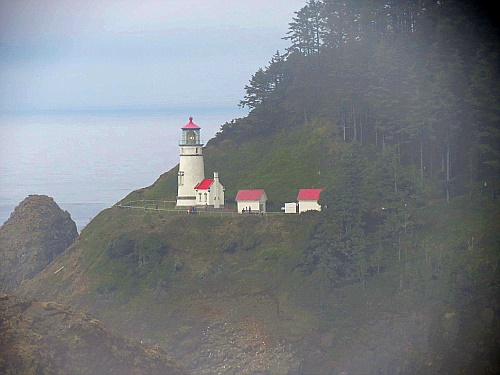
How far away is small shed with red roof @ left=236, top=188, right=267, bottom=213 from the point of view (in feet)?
297

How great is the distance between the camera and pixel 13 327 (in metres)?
69.2

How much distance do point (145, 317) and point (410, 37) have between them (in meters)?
32.3

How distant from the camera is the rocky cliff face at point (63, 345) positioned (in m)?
67.5

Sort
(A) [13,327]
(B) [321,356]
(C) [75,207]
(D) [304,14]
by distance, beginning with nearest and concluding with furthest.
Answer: (A) [13,327]
(B) [321,356]
(D) [304,14]
(C) [75,207]

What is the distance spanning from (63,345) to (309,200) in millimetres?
25803

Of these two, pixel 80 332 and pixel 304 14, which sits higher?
pixel 304 14

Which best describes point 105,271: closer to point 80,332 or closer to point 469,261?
point 80,332

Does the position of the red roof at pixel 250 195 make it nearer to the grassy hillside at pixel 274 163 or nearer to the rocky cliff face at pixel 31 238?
the grassy hillside at pixel 274 163

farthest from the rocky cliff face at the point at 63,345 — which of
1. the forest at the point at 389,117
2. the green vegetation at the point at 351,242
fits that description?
the forest at the point at 389,117

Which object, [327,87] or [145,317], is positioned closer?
[145,317]

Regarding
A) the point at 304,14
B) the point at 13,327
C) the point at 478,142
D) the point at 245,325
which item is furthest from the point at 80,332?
the point at 304,14

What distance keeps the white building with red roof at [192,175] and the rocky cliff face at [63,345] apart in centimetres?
2183

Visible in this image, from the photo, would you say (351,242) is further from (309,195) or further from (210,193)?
(210,193)

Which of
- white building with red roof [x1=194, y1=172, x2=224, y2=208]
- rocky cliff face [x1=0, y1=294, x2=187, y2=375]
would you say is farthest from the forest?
rocky cliff face [x1=0, y1=294, x2=187, y2=375]
